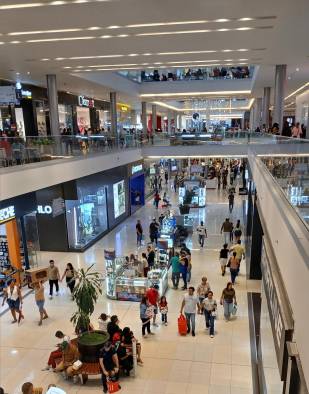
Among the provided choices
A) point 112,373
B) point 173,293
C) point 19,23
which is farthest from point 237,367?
point 19,23

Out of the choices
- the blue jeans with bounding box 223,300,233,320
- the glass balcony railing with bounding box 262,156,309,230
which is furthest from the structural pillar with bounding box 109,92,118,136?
the glass balcony railing with bounding box 262,156,309,230

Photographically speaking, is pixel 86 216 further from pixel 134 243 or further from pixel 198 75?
pixel 198 75

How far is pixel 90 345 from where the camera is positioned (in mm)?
7738

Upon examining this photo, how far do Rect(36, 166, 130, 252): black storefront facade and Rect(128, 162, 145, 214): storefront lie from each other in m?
4.04

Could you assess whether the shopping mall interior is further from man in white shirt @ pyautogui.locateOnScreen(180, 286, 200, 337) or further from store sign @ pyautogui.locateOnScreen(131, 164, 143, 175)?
store sign @ pyautogui.locateOnScreen(131, 164, 143, 175)

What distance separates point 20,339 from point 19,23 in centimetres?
731

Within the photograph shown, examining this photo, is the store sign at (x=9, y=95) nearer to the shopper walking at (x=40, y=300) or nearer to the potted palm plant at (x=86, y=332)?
the shopper walking at (x=40, y=300)

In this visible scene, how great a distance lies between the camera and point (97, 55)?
12.1m

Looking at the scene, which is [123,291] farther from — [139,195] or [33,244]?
[139,195]

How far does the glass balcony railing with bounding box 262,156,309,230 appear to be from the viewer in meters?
4.01

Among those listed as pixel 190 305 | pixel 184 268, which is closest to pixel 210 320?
pixel 190 305

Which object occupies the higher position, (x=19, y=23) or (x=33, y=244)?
(x=19, y=23)

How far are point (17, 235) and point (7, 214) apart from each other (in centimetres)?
183

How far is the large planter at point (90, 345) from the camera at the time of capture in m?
7.73
